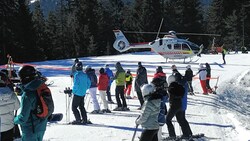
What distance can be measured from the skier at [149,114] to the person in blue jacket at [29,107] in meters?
2.12

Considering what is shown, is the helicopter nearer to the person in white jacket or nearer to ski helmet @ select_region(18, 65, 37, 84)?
the person in white jacket

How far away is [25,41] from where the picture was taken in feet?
173

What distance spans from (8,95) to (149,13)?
67393 millimetres

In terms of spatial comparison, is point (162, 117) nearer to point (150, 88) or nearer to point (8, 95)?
point (150, 88)

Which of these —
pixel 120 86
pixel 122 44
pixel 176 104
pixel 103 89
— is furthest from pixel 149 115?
pixel 122 44

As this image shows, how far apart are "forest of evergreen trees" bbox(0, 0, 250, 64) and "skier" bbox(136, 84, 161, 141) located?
45.6 meters

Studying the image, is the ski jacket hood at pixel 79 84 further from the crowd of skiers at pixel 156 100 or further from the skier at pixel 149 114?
the skier at pixel 149 114

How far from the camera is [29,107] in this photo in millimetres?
Result: 5680

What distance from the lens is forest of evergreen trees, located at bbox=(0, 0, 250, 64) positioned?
53.3 m

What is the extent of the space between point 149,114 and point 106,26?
6780 cm

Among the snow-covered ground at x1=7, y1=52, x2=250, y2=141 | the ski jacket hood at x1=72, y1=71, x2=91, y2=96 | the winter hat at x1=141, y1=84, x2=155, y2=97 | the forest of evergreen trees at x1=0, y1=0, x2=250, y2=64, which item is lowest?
the snow-covered ground at x1=7, y1=52, x2=250, y2=141

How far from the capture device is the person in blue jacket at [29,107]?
567 centimetres

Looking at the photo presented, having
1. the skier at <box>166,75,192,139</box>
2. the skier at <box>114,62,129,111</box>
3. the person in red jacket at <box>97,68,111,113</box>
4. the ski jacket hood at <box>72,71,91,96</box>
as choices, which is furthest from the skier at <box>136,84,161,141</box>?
the skier at <box>114,62,129,111</box>

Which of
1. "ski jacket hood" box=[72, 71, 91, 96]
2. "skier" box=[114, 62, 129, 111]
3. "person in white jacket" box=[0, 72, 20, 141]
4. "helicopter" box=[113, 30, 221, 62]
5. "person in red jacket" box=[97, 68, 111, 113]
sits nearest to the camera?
"person in white jacket" box=[0, 72, 20, 141]
